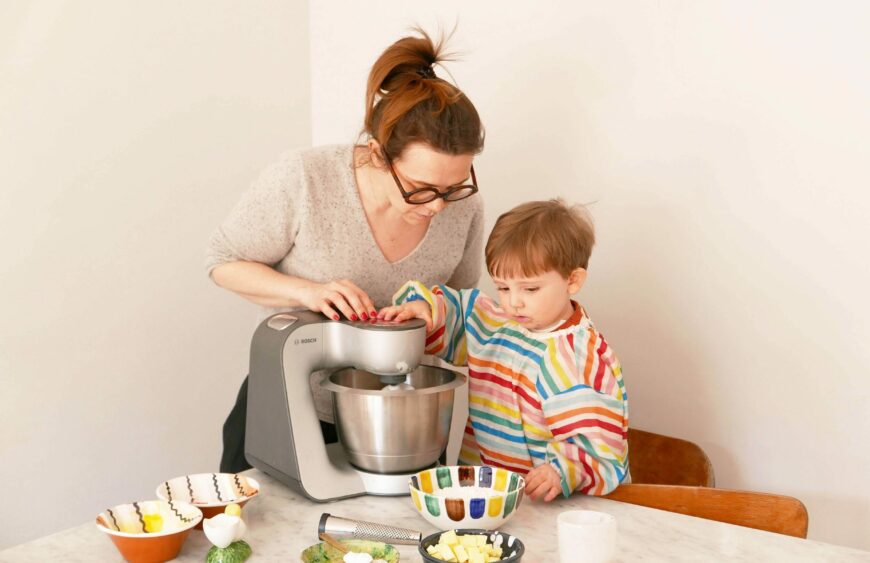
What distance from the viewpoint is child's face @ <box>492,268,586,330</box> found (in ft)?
5.17

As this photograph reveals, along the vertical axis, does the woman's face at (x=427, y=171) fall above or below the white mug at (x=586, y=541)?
above

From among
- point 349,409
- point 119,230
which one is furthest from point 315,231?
point 119,230

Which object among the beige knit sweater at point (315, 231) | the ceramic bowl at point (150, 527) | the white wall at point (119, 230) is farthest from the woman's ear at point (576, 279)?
the white wall at point (119, 230)

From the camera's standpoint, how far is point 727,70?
188cm

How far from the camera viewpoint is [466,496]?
1.35 meters

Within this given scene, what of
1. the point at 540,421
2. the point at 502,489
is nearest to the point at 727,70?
the point at 540,421

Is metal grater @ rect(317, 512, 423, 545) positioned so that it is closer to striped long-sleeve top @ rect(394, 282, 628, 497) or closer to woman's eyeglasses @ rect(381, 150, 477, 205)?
striped long-sleeve top @ rect(394, 282, 628, 497)

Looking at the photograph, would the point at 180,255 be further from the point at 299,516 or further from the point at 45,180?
the point at 299,516

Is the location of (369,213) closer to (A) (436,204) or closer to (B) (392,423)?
(A) (436,204)

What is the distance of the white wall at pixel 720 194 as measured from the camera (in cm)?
178

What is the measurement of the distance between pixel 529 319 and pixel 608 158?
63 centimetres

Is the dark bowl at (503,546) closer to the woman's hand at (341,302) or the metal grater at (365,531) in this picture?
the metal grater at (365,531)

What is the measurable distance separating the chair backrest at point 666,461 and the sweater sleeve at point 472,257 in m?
0.48

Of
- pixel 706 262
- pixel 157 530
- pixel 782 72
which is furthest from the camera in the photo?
pixel 706 262
